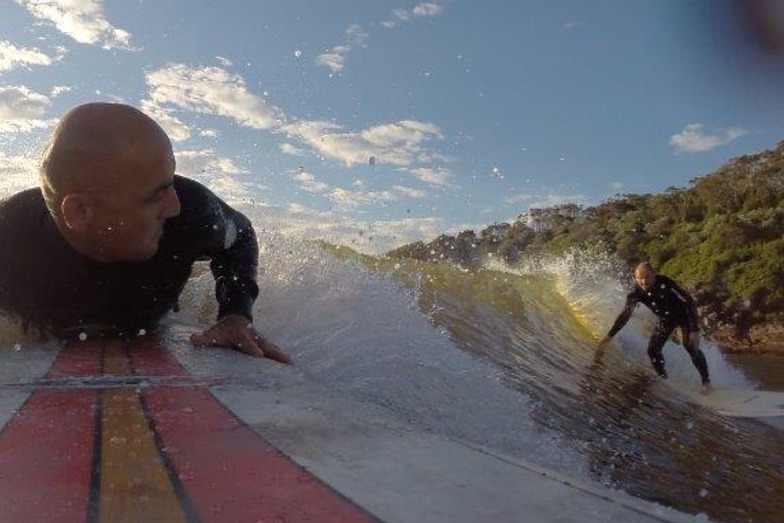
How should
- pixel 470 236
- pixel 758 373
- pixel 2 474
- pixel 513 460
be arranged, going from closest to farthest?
pixel 2 474, pixel 513 460, pixel 758 373, pixel 470 236

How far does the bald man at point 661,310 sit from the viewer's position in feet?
28.0

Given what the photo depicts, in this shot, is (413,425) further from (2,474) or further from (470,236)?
(470,236)

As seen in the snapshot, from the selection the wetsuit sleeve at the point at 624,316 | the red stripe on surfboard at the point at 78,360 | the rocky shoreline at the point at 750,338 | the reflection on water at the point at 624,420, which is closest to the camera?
the red stripe on surfboard at the point at 78,360

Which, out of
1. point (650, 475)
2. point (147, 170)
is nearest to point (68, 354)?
point (147, 170)

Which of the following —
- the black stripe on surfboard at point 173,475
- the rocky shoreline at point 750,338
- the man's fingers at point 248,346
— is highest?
the man's fingers at point 248,346

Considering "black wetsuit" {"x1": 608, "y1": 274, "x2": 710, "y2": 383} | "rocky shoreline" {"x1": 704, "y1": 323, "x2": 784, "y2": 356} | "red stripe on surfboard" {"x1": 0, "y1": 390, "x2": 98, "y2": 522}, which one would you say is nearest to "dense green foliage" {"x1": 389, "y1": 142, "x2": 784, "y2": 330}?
"rocky shoreline" {"x1": 704, "y1": 323, "x2": 784, "y2": 356}

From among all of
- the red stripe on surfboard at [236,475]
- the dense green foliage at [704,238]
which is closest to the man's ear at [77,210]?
the red stripe on surfboard at [236,475]

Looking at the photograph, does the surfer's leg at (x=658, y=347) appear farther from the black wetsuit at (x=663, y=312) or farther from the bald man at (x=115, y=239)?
the bald man at (x=115, y=239)

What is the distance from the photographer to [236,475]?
1461 mm

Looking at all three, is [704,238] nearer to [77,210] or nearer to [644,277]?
[644,277]

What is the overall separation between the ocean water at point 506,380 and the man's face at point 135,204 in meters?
0.89

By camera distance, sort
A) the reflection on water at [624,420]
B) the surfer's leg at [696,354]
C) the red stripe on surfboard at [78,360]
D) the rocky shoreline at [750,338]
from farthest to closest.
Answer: the rocky shoreline at [750,338] → the surfer's leg at [696,354] → the reflection on water at [624,420] → the red stripe on surfboard at [78,360]

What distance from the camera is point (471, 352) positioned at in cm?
546

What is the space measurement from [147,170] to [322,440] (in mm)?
1538
